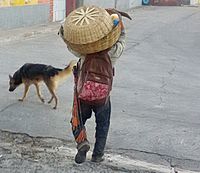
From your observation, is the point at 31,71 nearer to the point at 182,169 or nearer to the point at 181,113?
the point at 181,113

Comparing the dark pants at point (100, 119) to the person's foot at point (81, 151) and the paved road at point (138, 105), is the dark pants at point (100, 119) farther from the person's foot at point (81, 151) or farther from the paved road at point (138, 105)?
the paved road at point (138, 105)

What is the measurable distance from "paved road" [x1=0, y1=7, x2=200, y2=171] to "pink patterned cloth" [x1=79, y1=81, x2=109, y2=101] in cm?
97

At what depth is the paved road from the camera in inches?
211


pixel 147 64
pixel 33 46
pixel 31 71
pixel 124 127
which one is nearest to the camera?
pixel 124 127

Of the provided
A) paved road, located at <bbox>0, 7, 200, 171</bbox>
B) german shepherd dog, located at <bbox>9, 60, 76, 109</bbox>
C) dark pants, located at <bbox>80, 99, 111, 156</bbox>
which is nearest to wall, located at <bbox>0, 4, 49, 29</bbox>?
paved road, located at <bbox>0, 7, 200, 171</bbox>

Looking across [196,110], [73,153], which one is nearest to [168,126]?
[196,110]

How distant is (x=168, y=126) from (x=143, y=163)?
1.42 metres

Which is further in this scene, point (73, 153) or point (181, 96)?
point (181, 96)

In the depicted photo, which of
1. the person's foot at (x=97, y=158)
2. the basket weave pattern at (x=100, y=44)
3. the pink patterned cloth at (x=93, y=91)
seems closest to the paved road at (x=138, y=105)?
the person's foot at (x=97, y=158)

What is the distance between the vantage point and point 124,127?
5.94 metres

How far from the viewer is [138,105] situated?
23.2ft

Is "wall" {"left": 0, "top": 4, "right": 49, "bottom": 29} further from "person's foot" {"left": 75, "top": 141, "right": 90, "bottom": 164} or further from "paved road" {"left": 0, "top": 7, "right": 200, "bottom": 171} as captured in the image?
"person's foot" {"left": 75, "top": 141, "right": 90, "bottom": 164}

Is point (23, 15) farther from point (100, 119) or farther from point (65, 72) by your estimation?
point (100, 119)

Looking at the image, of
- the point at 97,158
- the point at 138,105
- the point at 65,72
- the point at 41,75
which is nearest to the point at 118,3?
the point at 138,105
